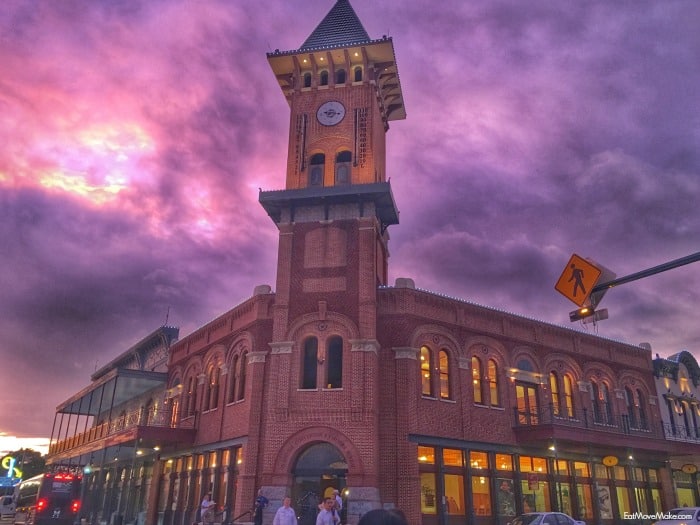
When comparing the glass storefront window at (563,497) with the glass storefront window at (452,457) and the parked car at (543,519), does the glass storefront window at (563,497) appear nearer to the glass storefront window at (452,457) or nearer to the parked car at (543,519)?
the glass storefront window at (452,457)

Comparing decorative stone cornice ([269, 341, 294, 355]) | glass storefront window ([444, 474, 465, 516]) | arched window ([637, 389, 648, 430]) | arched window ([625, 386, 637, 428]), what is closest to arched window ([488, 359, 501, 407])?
glass storefront window ([444, 474, 465, 516])

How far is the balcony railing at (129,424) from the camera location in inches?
1491

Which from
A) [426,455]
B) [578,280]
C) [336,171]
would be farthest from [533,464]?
[578,280]

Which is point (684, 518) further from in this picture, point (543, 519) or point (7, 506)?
point (7, 506)

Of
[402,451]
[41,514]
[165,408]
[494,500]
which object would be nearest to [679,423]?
[494,500]

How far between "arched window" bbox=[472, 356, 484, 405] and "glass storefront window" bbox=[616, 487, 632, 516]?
10320mm

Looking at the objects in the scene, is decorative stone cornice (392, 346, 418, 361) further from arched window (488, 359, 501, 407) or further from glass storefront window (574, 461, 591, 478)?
glass storefront window (574, 461, 591, 478)

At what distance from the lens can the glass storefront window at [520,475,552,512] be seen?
29.5 meters

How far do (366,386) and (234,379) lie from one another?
868 centimetres

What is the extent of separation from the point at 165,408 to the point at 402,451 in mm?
19448

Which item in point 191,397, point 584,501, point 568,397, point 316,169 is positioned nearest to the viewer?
point 584,501

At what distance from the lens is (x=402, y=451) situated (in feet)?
86.1

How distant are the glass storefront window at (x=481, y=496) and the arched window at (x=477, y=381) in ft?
11.7

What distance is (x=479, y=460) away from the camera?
28828 millimetres
